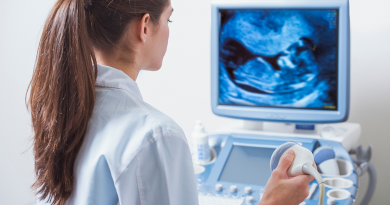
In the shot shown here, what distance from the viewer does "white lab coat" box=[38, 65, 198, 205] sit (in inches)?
23.0

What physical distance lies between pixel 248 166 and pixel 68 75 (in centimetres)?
74

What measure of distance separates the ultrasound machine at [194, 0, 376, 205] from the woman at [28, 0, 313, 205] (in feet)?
1.41

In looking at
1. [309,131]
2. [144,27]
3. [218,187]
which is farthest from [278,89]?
[144,27]

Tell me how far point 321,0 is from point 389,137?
2.28ft

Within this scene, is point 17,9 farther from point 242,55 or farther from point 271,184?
point 271,184

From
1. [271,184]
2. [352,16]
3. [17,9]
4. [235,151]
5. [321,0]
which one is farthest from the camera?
[17,9]

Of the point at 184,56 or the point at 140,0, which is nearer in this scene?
the point at 140,0

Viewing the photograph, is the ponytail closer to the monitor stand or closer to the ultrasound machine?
the ultrasound machine

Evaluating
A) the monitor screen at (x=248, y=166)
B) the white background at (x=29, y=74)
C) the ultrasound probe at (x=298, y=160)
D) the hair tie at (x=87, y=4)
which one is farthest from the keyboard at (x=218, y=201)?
the white background at (x=29, y=74)

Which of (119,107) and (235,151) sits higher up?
(119,107)

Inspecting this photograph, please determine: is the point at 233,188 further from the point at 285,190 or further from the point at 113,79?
the point at 113,79

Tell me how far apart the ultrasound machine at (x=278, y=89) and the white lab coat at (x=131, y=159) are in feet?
1.53

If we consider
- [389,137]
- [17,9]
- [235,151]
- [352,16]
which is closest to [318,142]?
[235,151]

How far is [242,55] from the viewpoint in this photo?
1.32 metres
